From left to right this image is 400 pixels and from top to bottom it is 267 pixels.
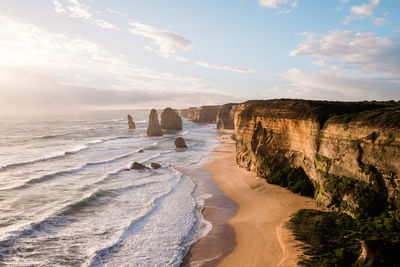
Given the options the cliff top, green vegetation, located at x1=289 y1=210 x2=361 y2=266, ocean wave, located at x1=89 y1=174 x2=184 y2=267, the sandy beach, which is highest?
the cliff top

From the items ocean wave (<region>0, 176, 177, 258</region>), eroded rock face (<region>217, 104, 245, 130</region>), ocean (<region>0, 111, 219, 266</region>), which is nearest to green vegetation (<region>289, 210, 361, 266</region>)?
ocean (<region>0, 111, 219, 266</region>)

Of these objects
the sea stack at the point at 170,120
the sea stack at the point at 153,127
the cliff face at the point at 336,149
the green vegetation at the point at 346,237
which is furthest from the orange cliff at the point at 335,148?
the sea stack at the point at 170,120

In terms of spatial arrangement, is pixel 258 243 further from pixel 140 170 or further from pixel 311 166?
pixel 140 170

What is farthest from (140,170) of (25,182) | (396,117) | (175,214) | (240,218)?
(396,117)

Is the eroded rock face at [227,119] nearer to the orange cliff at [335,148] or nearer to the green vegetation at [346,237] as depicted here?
the orange cliff at [335,148]

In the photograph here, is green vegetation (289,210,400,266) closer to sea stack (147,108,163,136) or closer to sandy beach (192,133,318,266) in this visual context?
sandy beach (192,133,318,266)

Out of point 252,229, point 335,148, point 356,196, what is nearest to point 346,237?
point 356,196

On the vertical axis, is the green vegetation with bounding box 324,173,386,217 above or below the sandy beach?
above
